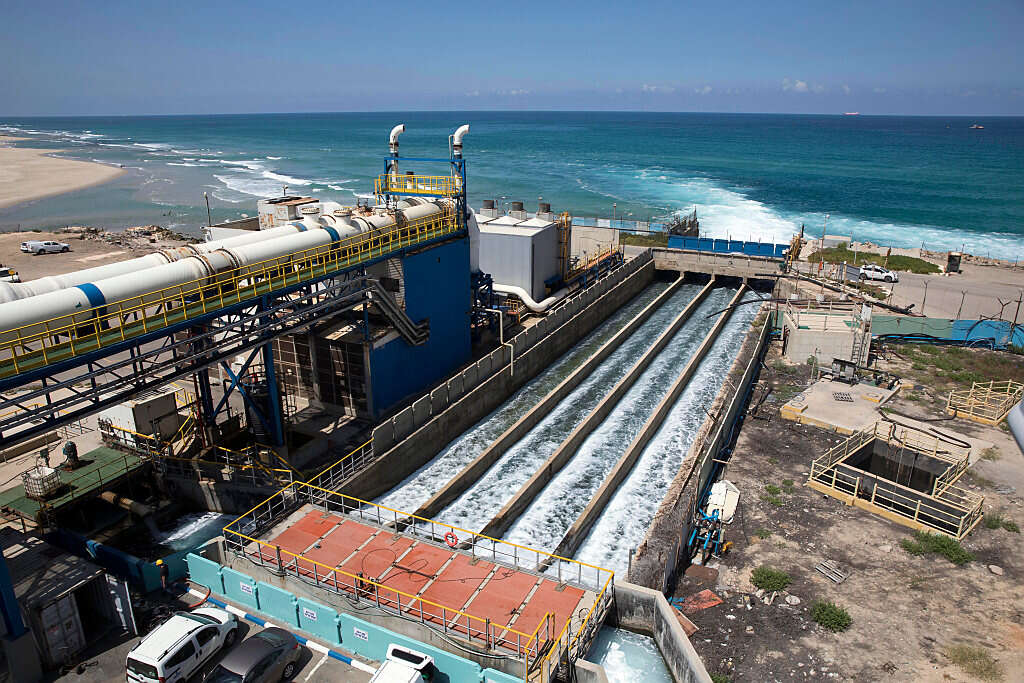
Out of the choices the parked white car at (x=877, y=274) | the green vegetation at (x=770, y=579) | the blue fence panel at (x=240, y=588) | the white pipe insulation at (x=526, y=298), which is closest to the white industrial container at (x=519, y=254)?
the white pipe insulation at (x=526, y=298)

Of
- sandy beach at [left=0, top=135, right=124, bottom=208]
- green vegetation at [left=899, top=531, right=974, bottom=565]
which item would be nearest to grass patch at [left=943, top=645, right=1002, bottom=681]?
green vegetation at [left=899, top=531, right=974, bottom=565]

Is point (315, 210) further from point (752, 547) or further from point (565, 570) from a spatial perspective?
point (752, 547)

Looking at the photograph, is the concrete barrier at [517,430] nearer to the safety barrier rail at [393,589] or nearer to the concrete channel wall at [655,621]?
the safety barrier rail at [393,589]

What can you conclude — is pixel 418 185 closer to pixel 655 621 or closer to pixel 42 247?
pixel 655 621

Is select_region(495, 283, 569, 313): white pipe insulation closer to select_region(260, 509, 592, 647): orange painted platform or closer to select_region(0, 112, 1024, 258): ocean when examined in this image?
select_region(260, 509, 592, 647): orange painted platform

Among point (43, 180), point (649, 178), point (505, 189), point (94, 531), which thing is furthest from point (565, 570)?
point (43, 180)

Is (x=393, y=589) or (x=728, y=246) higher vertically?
(x=728, y=246)

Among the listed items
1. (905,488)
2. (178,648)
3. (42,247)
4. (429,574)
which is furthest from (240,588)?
(42,247)
